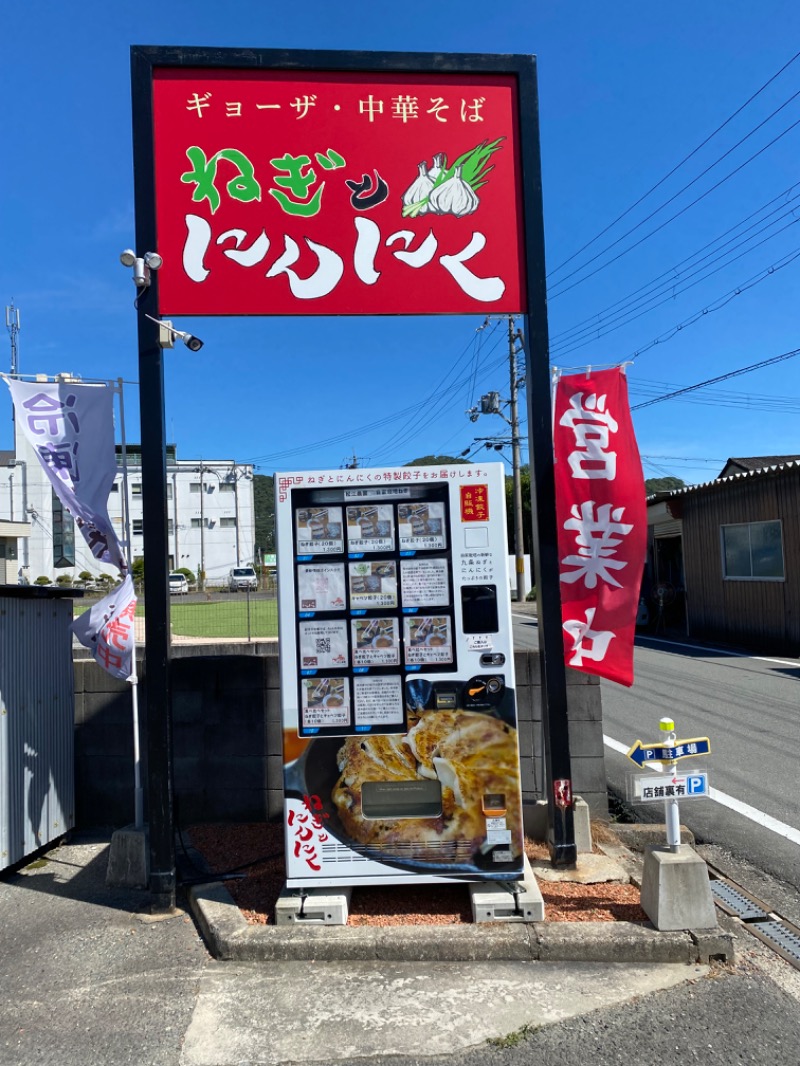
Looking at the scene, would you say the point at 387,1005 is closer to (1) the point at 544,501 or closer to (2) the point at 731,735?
(1) the point at 544,501

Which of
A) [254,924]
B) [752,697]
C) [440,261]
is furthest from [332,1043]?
[752,697]

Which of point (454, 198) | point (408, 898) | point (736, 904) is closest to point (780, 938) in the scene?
point (736, 904)

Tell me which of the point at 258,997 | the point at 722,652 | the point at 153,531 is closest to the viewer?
the point at 258,997

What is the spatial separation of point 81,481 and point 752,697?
10151mm

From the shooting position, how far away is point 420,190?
16.6 feet

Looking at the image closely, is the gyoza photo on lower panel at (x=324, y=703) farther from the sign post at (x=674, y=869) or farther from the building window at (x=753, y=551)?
the building window at (x=753, y=551)

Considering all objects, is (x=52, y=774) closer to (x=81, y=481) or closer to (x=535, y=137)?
(x=81, y=481)

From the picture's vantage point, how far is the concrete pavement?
3.21m

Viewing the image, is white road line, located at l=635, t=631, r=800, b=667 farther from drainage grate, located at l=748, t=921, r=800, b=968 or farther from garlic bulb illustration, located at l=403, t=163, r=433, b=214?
garlic bulb illustration, located at l=403, t=163, r=433, b=214

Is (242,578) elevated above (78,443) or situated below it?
below

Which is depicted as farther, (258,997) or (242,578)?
(242,578)

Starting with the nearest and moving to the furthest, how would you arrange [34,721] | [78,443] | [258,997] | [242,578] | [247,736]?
[258,997]
[78,443]
[34,721]
[247,736]
[242,578]

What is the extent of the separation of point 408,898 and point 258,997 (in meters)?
1.20

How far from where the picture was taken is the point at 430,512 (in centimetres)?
447
